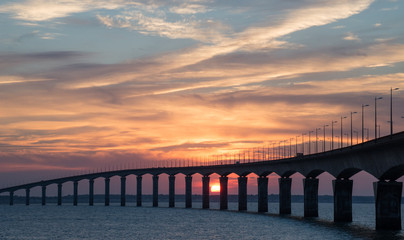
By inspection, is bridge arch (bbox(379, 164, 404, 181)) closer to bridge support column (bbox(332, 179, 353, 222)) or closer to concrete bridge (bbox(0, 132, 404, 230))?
concrete bridge (bbox(0, 132, 404, 230))

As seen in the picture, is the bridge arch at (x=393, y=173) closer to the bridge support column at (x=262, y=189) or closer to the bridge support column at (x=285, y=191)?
Result: the bridge support column at (x=285, y=191)

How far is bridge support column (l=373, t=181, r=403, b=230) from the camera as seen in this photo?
84812 millimetres

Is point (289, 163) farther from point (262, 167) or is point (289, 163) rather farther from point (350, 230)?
point (350, 230)

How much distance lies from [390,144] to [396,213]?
13099 millimetres

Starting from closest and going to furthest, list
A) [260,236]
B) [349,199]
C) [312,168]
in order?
[260,236] → [349,199] → [312,168]

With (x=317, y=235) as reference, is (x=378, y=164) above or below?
above

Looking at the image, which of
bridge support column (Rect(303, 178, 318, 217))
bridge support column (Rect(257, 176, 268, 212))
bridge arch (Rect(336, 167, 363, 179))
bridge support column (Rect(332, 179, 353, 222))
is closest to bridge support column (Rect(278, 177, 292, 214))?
bridge support column (Rect(257, 176, 268, 212))

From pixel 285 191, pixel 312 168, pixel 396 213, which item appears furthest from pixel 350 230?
pixel 285 191

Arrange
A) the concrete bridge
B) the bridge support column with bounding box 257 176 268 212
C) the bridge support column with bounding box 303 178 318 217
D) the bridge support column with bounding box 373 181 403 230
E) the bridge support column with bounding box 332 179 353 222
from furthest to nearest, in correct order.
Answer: the bridge support column with bounding box 257 176 268 212
the bridge support column with bounding box 303 178 318 217
the bridge support column with bounding box 332 179 353 222
the bridge support column with bounding box 373 181 403 230
the concrete bridge

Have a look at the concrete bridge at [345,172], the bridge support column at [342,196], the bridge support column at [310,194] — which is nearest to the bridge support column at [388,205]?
the concrete bridge at [345,172]

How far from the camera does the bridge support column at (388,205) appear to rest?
84812mm

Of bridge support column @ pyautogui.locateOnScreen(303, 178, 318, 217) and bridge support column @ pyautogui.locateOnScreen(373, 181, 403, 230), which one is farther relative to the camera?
bridge support column @ pyautogui.locateOnScreen(303, 178, 318, 217)

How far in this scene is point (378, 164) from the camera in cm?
8256

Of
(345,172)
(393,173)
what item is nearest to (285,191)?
(345,172)
